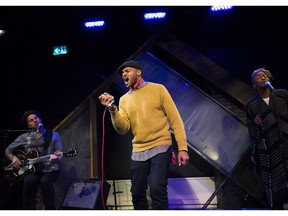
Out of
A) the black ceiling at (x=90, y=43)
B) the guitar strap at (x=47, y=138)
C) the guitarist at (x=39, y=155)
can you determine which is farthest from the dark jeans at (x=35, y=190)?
the black ceiling at (x=90, y=43)

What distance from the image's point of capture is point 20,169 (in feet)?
14.1

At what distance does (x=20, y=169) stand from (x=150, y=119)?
112 inches

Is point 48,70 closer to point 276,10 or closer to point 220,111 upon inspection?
point 220,111

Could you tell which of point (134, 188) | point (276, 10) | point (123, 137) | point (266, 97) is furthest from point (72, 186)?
point (276, 10)

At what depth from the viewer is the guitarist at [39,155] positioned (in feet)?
12.9

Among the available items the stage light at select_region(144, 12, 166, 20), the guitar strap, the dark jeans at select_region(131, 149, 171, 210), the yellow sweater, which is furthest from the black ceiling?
the dark jeans at select_region(131, 149, 171, 210)

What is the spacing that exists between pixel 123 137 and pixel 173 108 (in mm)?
2486

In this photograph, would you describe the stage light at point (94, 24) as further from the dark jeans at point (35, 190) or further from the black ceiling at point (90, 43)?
the dark jeans at point (35, 190)

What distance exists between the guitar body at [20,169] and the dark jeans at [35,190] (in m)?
0.23

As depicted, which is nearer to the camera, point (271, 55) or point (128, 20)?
point (271, 55)

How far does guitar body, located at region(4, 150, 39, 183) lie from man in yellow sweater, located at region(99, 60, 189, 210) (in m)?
2.29

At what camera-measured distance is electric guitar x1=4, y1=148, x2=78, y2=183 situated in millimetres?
4203

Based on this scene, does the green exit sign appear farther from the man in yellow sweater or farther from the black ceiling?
the man in yellow sweater

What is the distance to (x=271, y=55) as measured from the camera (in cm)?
469
